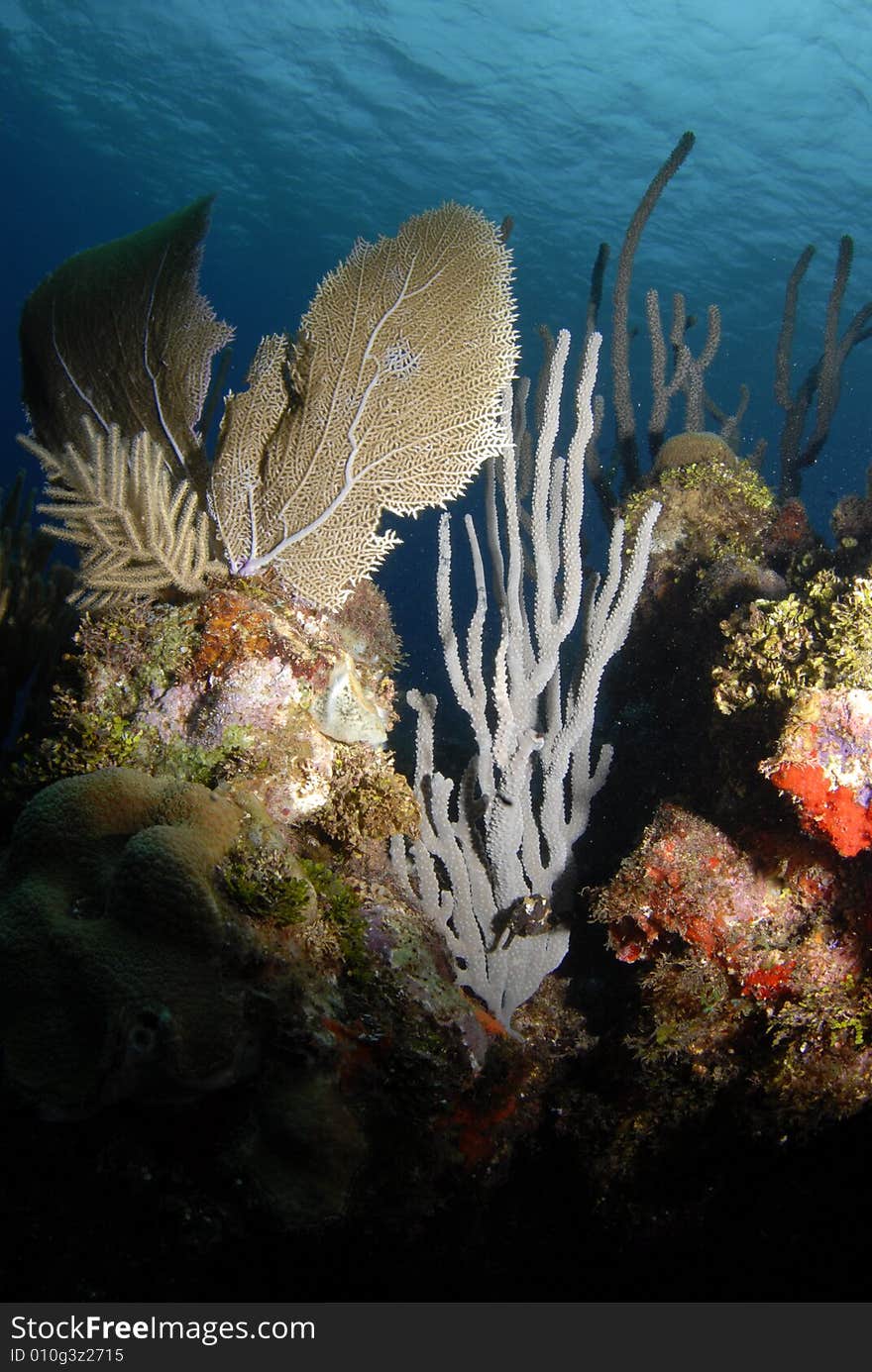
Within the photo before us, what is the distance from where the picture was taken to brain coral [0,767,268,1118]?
211 cm

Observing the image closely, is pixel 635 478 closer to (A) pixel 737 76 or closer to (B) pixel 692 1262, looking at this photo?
(B) pixel 692 1262

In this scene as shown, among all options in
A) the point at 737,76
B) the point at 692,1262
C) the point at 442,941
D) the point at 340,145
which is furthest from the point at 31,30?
the point at 692,1262

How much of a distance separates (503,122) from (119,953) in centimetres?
2806

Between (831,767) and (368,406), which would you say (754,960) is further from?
(368,406)

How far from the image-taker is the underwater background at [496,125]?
18.0 meters

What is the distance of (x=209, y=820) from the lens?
2609 mm

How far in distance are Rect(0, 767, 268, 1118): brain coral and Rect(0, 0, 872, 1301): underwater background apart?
4516 mm

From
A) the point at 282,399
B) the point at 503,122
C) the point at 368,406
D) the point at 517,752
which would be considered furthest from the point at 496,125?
the point at 517,752

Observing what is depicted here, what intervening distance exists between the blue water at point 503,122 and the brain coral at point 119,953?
75.8 feet

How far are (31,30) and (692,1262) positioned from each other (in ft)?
113

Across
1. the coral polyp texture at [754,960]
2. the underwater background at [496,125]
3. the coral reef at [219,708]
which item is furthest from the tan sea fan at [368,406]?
the underwater background at [496,125]

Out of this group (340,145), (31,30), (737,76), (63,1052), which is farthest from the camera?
(340,145)

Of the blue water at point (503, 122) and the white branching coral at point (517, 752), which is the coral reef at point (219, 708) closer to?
the white branching coral at point (517, 752)

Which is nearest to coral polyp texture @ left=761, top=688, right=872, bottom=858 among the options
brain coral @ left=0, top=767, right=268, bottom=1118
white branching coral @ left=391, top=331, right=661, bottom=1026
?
white branching coral @ left=391, top=331, right=661, bottom=1026
